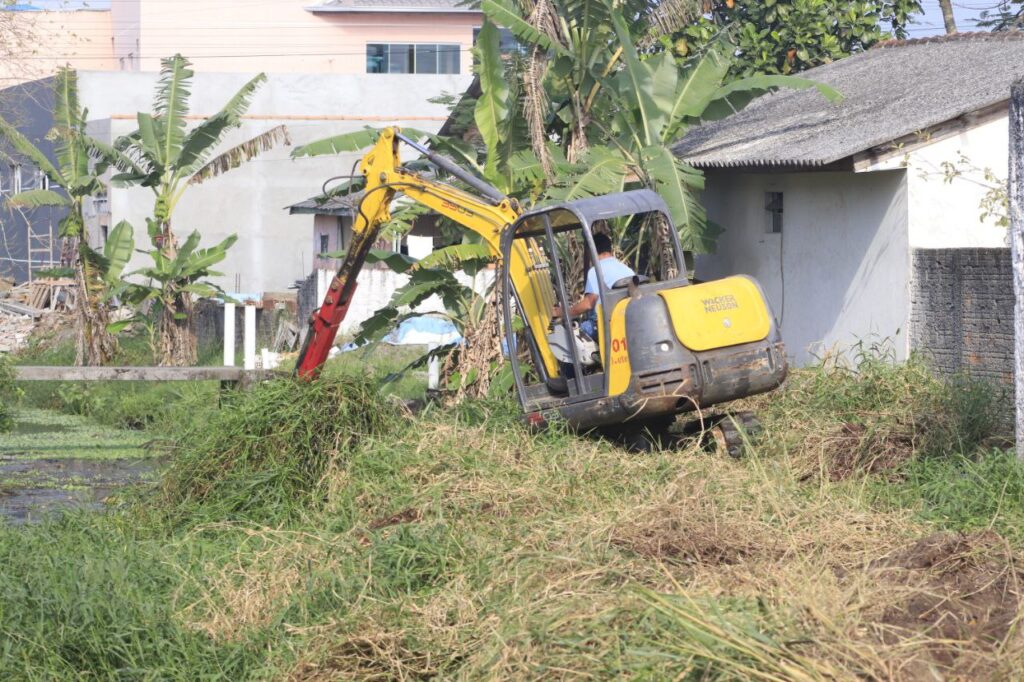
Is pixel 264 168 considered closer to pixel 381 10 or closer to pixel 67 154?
pixel 67 154

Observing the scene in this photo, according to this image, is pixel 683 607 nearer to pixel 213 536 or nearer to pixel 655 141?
pixel 213 536

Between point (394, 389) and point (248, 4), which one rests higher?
point (248, 4)

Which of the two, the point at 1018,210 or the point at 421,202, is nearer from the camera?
the point at 1018,210

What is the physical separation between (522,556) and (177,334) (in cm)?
1589

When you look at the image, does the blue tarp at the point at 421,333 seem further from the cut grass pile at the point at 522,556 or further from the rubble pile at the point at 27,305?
the cut grass pile at the point at 522,556

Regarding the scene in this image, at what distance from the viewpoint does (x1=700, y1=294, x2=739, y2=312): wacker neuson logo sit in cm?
1055

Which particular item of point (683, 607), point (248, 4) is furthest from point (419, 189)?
point (248, 4)

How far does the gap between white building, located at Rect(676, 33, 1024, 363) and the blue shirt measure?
322 cm

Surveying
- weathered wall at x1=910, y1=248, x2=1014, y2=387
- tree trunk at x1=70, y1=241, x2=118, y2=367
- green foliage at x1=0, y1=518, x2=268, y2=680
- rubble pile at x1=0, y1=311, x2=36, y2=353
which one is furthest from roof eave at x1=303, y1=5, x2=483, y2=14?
green foliage at x1=0, y1=518, x2=268, y2=680

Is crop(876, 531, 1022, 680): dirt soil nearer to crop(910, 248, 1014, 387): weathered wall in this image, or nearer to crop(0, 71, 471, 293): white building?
crop(910, 248, 1014, 387): weathered wall

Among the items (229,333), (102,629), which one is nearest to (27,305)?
(229,333)

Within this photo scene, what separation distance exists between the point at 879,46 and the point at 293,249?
1652 cm

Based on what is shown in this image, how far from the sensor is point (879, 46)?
68.3 ft

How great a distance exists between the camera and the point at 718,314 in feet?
34.7
